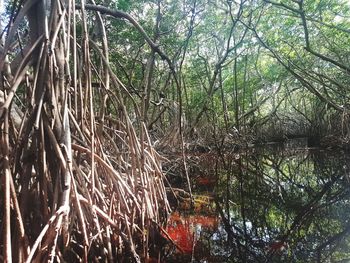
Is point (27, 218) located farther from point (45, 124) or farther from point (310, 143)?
point (310, 143)

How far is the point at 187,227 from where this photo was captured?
346 cm

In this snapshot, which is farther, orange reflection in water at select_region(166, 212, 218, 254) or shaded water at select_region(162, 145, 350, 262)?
orange reflection in water at select_region(166, 212, 218, 254)

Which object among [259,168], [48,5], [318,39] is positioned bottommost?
Result: [259,168]

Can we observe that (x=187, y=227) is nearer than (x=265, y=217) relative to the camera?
Yes

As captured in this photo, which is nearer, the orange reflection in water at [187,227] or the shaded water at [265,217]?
the shaded water at [265,217]

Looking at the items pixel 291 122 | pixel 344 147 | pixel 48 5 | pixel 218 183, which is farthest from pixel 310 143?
pixel 48 5

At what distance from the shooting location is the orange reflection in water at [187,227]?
3.00 metres

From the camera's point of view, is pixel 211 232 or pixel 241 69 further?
pixel 241 69

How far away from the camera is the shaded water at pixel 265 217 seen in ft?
9.22

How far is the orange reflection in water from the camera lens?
9.84 feet

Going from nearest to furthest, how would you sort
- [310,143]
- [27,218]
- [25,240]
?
[25,240] → [27,218] → [310,143]

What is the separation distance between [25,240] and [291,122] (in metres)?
12.2

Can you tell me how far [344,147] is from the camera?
30.7 feet

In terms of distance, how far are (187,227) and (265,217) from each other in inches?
35.0
